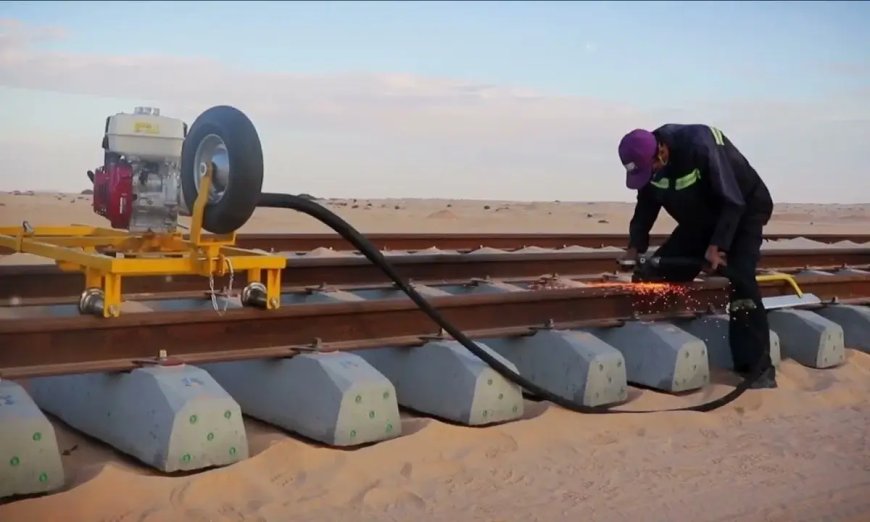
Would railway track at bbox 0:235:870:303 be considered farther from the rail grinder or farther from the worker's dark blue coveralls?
the worker's dark blue coveralls

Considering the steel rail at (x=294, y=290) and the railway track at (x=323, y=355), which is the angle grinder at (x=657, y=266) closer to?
the railway track at (x=323, y=355)

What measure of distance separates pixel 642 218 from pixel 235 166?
3.53m

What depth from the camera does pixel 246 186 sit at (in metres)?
4.62

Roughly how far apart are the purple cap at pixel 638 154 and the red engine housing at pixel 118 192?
3001 millimetres

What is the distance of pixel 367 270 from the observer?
7.58 metres

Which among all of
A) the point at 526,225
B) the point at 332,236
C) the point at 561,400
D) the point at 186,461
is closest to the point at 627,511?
the point at 561,400

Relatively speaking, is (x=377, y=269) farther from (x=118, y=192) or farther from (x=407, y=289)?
(x=118, y=192)

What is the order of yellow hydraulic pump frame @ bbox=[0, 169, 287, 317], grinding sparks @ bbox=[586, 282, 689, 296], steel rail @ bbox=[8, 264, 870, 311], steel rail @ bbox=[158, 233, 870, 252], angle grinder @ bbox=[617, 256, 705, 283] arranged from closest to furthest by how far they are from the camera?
yellow hydraulic pump frame @ bbox=[0, 169, 287, 317], steel rail @ bbox=[8, 264, 870, 311], grinding sparks @ bbox=[586, 282, 689, 296], angle grinder @ bbox=[617, 256, 705, 283], steel rail @ bbox=[158, 233, 870, 252]

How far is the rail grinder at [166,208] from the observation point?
15.2ft

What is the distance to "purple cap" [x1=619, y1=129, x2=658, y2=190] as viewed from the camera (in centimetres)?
628

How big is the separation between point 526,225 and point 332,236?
1484 centimetres

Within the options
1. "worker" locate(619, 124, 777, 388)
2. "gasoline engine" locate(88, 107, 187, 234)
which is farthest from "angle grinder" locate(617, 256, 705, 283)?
"gasoline engine" locate(88, 107, 187, 234)

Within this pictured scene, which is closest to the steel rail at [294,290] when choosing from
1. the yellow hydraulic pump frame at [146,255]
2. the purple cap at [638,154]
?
the yellow hydraulic pump frame at [146,255]

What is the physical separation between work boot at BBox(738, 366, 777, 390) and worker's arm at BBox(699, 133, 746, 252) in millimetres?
802
